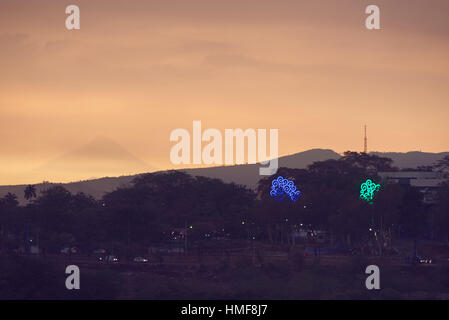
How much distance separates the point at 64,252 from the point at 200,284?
101 ft

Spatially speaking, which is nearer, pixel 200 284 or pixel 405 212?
pixel 200 284

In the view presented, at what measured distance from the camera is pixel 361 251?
10944 cm

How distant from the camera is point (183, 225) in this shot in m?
125

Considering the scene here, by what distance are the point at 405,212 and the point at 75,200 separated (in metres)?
53.3

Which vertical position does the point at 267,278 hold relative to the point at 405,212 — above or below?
below

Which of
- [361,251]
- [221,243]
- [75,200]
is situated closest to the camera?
[361,251]
